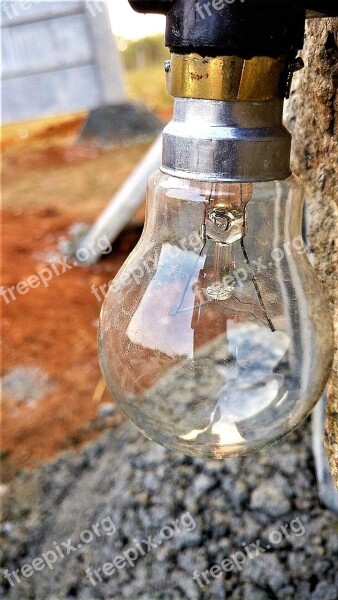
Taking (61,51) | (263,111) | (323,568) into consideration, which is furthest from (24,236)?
(263,111)

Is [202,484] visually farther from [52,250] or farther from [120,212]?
[52,250]

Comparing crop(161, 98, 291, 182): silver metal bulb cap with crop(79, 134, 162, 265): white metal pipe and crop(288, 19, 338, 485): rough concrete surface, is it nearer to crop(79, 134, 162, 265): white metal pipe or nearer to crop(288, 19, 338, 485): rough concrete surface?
crop(288, 19, 338, 485): rough concrete surface

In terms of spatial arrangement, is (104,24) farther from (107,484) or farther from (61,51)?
(107,484)
